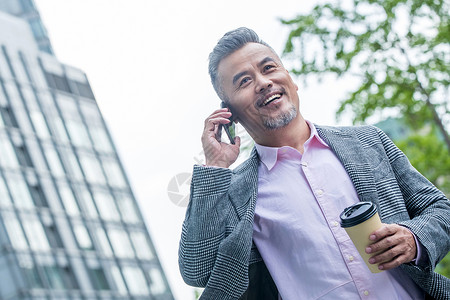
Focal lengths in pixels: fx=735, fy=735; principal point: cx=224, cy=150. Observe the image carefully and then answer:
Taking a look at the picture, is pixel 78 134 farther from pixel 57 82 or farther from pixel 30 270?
pixel 30 270

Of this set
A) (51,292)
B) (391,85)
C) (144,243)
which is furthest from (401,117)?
(144,243)

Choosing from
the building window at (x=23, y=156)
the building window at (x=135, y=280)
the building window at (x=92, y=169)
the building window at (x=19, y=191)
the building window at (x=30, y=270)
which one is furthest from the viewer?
the building window at (x=92, y=169)

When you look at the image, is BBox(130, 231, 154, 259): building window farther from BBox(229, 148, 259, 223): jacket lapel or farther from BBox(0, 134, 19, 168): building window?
BBox(229, 148, 259, 223): jacket lapel

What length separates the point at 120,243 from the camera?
4394 centimetres

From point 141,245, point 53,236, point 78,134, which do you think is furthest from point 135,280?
point 78,134

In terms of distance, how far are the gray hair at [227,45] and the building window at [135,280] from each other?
4061cm

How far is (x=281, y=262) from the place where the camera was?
8.24ft

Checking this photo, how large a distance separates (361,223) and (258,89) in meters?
0.70

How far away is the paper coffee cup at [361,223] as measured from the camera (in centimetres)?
215

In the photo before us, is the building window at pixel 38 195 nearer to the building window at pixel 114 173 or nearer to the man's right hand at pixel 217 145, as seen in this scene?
the building window at pixel 114 173

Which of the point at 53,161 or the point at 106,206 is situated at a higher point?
the point at 53,161

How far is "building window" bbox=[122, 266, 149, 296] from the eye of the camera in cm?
4256

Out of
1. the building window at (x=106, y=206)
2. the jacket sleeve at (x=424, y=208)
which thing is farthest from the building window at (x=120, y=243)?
the jacket sleeve at (x=424, y=208)

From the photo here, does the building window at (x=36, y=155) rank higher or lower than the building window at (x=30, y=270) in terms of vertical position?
higher
